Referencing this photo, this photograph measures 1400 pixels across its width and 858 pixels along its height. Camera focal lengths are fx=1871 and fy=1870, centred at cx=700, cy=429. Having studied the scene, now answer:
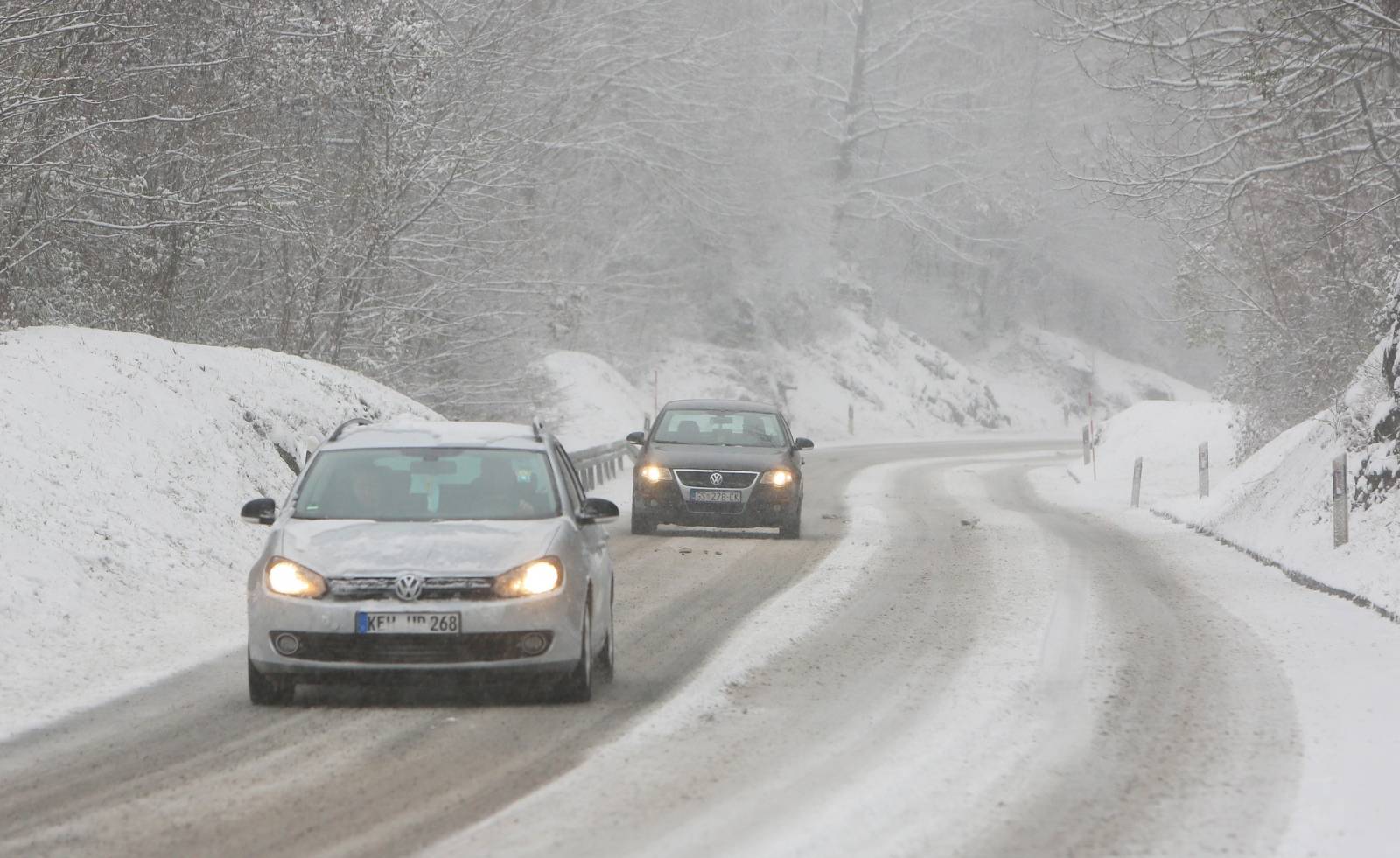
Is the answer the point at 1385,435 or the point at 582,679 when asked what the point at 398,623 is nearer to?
the point at 582,679

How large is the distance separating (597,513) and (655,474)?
1065 centimetres

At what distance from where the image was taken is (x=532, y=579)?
973 cm

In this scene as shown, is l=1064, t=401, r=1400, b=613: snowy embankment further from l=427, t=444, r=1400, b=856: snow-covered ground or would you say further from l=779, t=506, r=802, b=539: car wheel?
l=779, t=506, r=802, b=539: car wheel

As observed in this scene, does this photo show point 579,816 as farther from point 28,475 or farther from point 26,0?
point 26,0

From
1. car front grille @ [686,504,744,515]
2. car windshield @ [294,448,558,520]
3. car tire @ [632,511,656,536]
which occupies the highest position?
car windshield @ [294,448,558,520]

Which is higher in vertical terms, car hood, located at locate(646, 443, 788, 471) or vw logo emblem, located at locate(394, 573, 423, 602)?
car hood, located at locate(646, 443, 788, 471)

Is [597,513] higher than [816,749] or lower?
higher

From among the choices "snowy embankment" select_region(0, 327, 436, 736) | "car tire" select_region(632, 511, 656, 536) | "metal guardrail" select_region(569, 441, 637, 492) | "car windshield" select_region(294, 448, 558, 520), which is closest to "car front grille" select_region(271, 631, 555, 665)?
"car windshield" select_region(294, 448, 558, 520)

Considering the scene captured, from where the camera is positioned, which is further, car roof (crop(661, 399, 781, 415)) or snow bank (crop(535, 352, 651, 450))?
snow bank (crop(535, 352, 651, 450))

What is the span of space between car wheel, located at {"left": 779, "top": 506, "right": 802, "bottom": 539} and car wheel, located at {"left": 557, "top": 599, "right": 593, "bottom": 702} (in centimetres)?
1128

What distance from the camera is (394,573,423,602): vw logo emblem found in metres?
9.48

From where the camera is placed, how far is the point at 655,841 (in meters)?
6.66

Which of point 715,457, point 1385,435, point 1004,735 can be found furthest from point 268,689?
point 1385,435

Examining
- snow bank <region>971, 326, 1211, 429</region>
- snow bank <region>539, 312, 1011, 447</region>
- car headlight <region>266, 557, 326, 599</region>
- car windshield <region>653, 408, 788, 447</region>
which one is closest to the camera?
car headlight <region>266, 557, 326, 599</region>
